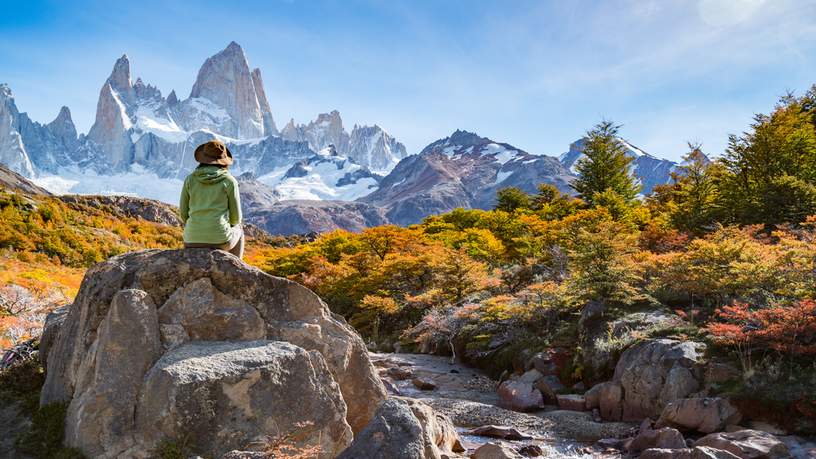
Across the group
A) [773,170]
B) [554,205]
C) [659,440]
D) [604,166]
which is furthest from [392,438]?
[604,166]

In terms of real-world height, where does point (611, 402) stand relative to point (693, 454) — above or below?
below

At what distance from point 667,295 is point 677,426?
6647mm

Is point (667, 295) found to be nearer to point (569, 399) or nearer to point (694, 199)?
point (569, 399)

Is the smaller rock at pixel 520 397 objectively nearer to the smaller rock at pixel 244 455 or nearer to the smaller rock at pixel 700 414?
the smaller rock at pixel 700 414

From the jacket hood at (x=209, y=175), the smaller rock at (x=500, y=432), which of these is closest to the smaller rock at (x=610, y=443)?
the smaller rock at (x=500, y=432)

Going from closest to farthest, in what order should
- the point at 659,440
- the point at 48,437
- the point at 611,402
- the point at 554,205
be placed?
the point at 48,437 < the point at 659,440 < the point at 611,402 < the point at 554,205

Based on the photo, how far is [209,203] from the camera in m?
6.39

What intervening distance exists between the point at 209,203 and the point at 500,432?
290 inches

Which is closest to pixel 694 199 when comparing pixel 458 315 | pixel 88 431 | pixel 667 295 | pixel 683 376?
pixel 667 295

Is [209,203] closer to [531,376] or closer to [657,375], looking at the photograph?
[657,375]

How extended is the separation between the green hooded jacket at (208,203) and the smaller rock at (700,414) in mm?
9000

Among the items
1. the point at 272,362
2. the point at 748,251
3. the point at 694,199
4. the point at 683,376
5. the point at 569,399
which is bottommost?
the point at 569,399

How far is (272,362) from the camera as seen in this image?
18.4ft

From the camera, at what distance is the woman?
6.44 m
